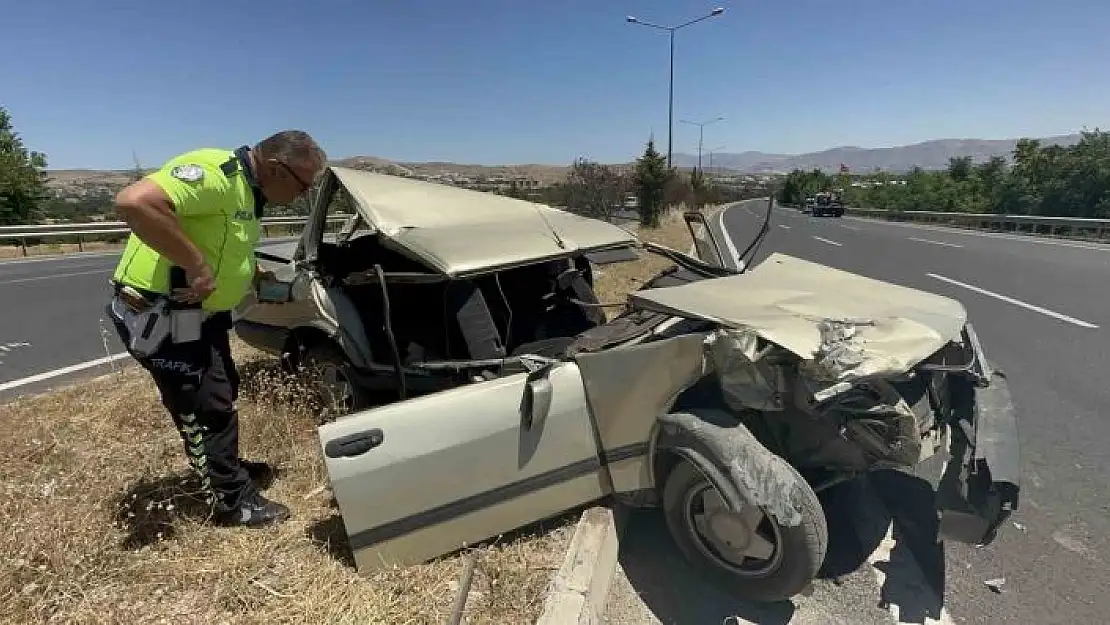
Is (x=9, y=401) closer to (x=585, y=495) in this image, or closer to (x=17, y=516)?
(x=17, y=516)

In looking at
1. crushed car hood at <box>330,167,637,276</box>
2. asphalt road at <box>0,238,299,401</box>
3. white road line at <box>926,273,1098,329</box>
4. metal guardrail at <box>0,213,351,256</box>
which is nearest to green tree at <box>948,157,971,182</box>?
white road line at <box>926,273,1098,329</box>

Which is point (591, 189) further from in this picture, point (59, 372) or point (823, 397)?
point (823, 397)

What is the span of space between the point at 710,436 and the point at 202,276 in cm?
193

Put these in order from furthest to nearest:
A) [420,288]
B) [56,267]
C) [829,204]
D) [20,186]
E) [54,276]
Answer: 1. [829,204]
2. [20,186]
3. [56,267]
4. [54,276]
5. [420,288]

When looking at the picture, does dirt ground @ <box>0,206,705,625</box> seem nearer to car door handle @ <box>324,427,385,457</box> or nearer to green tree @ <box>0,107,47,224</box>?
car door handle @ <box>324,427,385,457</box>

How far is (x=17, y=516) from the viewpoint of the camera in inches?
102

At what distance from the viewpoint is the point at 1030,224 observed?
22.9m

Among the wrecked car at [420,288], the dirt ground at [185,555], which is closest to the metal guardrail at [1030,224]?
the wrecked car at [420,288]

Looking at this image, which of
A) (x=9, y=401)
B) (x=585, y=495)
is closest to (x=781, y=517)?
(x=585, y=495)

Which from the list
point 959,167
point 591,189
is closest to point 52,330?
point 591,189

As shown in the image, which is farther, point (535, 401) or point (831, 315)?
point (831, 315)

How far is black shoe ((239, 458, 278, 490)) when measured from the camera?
128 inches

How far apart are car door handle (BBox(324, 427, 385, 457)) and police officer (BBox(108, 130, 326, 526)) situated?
67 cm

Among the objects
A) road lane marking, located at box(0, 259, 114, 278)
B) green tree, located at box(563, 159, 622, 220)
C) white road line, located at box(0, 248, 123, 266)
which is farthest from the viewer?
green tree, located at box(563, 159, 622, 220)
